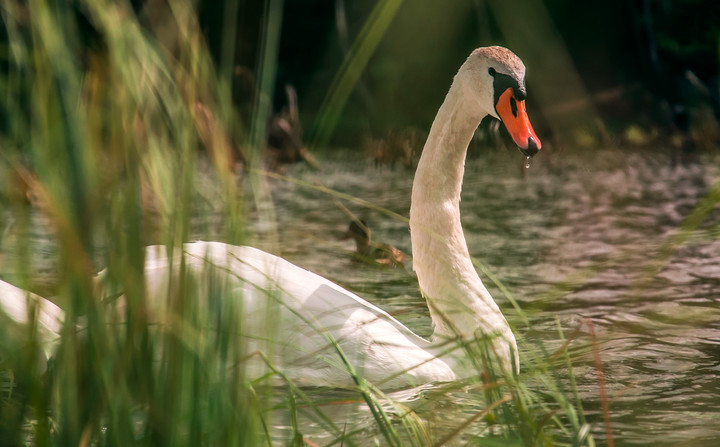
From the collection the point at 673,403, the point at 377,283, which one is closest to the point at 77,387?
the point at 673,403

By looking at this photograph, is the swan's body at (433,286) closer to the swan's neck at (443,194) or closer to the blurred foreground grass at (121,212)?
the swan's neck at (443,194)

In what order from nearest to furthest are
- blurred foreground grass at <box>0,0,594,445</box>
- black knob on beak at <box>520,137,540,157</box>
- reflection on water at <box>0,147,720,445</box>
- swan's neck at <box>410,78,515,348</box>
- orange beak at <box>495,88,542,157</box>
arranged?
blurred foreground grass at <box>0,0,594,445</box> < reflection on water at <box>0,147,720,445</box> < black knob on beak at <box>520,137,540,157</box> < orange beak at <box>495,88,542,157</box> < swan's neck at <box>410,78,515,348</box>

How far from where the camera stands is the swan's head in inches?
140

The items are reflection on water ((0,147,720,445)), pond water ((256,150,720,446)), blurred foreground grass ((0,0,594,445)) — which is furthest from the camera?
pond water ((256,150,720,446))

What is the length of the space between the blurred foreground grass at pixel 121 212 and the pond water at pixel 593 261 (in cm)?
39

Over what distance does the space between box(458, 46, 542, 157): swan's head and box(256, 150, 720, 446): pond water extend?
69 centimetres

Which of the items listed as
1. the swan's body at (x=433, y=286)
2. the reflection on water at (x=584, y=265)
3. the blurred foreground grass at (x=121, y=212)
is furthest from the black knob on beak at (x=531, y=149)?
the blurred foreground grass at (x=121, y=212)

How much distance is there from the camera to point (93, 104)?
168 centimetres

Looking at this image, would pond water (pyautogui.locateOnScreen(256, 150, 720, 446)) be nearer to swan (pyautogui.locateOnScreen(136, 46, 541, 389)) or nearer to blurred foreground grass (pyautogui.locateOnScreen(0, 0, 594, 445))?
swan (pyautogui.locateOnScreen(136, 46, 541, 389))

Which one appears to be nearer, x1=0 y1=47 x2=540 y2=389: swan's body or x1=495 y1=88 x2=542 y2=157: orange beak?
x1=0 y1=47 x2=540 y2=389: swan's body

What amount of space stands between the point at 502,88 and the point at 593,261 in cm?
287

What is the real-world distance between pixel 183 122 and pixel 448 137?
210cm

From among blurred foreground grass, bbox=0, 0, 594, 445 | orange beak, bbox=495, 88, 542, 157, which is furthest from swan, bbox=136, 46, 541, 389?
blurred foreground grass, bbox=0, 0, 594, 445

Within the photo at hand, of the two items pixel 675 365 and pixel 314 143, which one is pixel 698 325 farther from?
pixel 314 143
